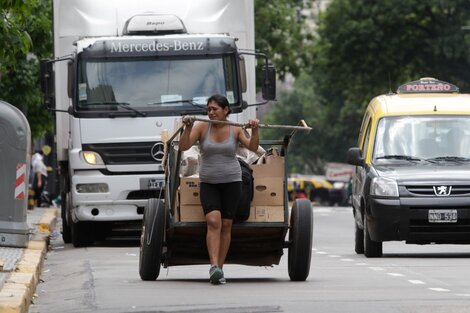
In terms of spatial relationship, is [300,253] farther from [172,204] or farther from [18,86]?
[18,86]

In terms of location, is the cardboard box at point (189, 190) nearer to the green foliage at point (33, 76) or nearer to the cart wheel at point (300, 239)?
the cart wheel at point (300, 239)

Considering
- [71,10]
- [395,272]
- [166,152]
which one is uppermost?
[71,10]

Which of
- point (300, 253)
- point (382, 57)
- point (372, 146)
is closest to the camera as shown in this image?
Answer: point (300, 253)

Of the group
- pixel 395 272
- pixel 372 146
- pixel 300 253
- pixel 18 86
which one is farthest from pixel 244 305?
pixel 18 86

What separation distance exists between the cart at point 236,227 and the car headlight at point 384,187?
4531 mm

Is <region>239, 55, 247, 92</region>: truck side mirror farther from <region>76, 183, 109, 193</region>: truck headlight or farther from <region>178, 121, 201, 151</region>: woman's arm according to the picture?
<region>178, 121, 201, 151</region>: woman's arm

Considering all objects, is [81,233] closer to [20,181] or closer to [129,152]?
[129,152]

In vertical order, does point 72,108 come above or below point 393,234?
above

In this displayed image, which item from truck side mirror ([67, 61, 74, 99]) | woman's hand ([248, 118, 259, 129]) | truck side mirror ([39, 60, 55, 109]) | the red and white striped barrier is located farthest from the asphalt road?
truck side mirror ([39, 60, 55, 109])

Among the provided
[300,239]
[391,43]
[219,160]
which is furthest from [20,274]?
[391,43]

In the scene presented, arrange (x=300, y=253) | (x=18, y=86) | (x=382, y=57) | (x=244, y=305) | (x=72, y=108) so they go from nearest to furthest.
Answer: (x=244, y=305) → (x=300, y=253) → (x=72, y=108) → (x=18, y=86) → (x=382, y=57)

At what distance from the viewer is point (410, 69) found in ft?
214

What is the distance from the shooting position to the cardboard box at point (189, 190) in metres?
15.0

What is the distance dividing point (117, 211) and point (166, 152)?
8090 mm
